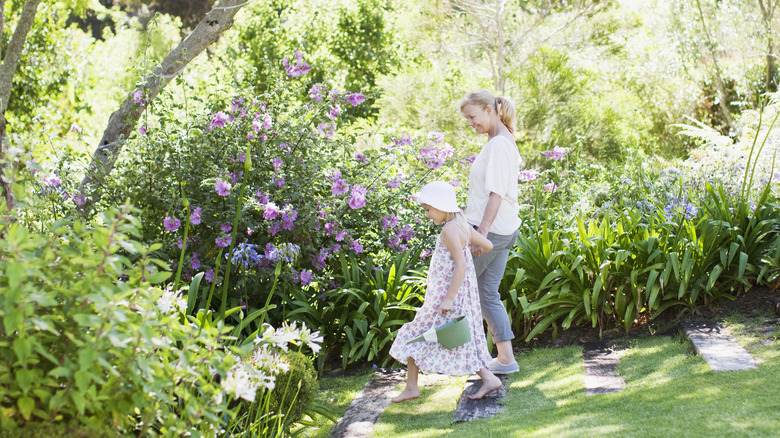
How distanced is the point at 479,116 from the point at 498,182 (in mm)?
375

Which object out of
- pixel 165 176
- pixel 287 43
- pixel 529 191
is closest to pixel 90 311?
pixel 165 176

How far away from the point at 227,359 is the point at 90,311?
0.41 meters

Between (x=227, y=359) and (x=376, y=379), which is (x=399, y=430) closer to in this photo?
(x=376, y=379)

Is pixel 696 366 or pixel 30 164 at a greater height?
pixel 30 164

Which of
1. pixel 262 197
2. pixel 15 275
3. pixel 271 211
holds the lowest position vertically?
pixel 15 275

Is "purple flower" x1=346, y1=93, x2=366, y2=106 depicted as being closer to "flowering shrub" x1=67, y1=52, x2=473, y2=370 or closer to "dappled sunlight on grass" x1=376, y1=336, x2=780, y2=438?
"flowering shrub" x1=67, y1=52, x2=473, y2=370

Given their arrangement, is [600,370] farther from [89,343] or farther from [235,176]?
[89,343]

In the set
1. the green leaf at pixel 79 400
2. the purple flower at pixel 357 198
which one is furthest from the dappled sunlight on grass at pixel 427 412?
the green leaf at pixel 79 400

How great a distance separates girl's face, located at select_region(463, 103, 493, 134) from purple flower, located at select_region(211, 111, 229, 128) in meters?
1.60

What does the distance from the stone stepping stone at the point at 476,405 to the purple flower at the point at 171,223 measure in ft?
6.37

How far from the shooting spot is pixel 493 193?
11.7 feet

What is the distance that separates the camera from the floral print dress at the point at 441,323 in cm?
349

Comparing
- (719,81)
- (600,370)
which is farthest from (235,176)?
(719,81)

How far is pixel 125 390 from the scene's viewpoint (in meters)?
Answer: 2.06
